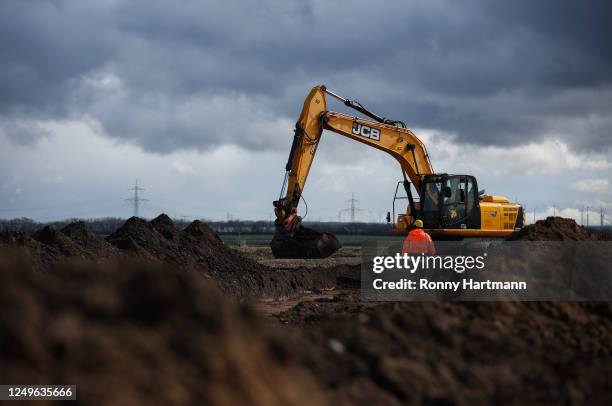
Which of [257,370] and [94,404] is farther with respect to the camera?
[257,370]

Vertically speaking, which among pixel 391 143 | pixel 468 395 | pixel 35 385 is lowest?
Answer: pixel 468 395

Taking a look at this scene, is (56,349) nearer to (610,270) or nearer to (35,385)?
(35,385)

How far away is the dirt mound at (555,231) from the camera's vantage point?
12.8 meters

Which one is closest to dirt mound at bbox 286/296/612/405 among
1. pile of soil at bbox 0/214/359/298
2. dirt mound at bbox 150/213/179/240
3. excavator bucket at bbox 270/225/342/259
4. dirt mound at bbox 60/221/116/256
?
pile of soil at bbox 0/214/359/298

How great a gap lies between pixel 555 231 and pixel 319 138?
949cm

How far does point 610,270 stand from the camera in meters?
11.8

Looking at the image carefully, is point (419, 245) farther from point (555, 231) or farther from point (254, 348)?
point (254, 348)

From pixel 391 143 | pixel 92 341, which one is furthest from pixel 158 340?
pixel 391 143

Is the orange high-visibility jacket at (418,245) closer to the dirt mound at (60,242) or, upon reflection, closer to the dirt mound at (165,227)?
the dirt mound at (60,242)

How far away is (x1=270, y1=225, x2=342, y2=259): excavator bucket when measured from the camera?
74.1 ft

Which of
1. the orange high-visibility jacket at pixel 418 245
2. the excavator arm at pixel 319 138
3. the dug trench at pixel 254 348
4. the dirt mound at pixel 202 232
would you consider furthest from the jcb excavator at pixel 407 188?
the dug trench at pixel 254 348

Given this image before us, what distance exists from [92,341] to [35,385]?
1.55ft

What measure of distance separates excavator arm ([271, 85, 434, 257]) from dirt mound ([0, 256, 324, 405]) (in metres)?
15.1

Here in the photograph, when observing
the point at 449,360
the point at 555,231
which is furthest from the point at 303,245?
the point at 449,360
